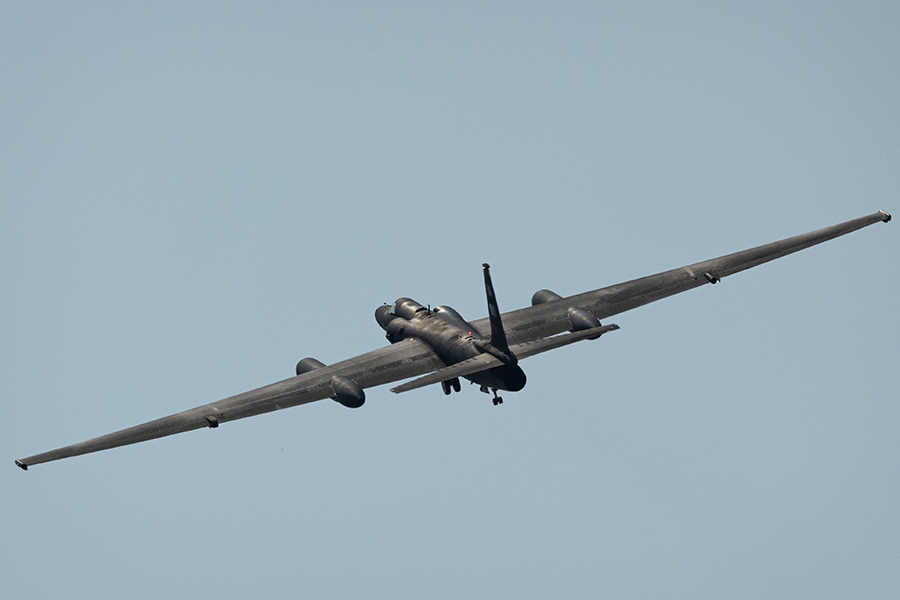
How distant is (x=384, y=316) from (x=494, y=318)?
44.0 feet

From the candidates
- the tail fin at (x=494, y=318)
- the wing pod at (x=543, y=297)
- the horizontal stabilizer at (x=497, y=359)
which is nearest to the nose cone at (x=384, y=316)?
the wing pod at (x=543, y=297)

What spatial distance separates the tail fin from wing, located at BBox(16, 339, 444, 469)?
18.9 feet

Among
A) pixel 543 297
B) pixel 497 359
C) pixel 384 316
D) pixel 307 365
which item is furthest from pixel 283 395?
pixel 543 297

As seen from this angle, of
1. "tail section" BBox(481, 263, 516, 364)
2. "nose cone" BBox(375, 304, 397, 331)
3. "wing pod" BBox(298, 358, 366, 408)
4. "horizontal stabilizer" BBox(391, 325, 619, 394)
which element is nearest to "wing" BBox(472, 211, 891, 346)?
"nose cone" BBox(375, 304, 397, 331)

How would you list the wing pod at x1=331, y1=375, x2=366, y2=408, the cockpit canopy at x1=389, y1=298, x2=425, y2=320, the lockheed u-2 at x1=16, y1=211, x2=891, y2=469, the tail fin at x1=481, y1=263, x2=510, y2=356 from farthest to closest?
the cockpit canopy at x1=389, y1=298, x2=425, y2=320
the wing pod at x1=331, y1=375, x2=366, y2=408
the lockheed u-2 at x1=16, y1=211, x2=891, y2=469
the tail fin at x1=481, y1=263, x2=510, y2=356

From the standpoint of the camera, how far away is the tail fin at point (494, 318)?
6391 cm

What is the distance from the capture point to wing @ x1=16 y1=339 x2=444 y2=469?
65438 mm

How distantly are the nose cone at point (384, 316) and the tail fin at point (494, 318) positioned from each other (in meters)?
11.9

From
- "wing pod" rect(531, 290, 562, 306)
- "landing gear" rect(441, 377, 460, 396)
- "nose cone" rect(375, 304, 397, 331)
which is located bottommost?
"landing gear" rect(441, 377, 460, 396)

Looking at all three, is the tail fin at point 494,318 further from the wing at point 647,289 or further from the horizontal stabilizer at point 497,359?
the wing at point 647,289

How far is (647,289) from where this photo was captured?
75438 millimetres

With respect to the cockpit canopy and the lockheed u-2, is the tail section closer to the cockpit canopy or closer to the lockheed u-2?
the lockheed u-2

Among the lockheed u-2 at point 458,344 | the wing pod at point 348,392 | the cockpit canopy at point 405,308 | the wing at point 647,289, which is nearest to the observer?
the lockheed u-2 at point 458,344

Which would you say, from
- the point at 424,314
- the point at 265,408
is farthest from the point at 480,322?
the point at 265,408
